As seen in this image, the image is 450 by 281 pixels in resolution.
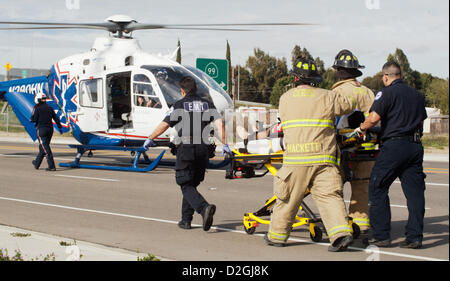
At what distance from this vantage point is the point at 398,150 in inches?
252

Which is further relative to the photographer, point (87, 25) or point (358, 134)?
point (87, 25)

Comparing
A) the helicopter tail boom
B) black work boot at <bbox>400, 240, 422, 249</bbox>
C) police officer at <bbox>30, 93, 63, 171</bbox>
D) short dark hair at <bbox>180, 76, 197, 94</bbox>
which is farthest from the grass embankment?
short dark hair at <bbox>180, 76, 197, 94</bbox>

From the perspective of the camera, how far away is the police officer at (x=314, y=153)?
6285 millimetres

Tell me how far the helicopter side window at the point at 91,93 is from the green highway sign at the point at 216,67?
7455 mm

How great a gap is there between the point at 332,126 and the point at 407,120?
2.69 ft

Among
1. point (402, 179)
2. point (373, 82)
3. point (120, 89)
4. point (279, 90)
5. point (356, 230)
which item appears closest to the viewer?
point (402, 179)

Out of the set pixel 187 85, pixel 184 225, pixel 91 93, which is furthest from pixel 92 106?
pixel 184 225

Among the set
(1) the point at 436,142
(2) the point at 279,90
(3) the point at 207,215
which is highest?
(2) the point at 279,90

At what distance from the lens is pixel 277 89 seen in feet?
214

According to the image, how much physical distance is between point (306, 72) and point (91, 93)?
33.2ft

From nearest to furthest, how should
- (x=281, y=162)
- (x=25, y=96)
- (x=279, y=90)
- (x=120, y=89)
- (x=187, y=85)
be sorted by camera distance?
(x=281, y=162), (x=187, y=85), (x=120, y=89), (x=25, y=96), (x=279, y=90)

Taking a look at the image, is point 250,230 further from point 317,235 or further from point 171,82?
point 171,82

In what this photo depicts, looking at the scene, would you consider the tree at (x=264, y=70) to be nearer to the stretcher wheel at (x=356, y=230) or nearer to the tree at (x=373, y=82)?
the tree at (x=373, y=82)

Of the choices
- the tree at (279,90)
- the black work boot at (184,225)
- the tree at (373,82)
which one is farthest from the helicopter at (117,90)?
the tree at (373,82)
